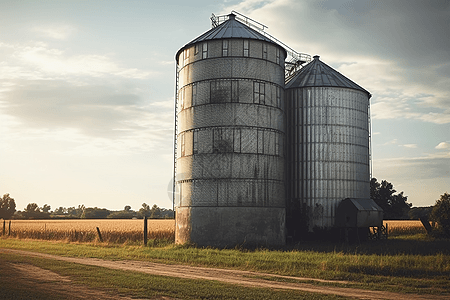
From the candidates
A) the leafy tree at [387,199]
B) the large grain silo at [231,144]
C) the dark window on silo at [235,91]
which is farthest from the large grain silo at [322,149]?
the leafy tree at [387,199]

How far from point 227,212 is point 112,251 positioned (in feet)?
26.3

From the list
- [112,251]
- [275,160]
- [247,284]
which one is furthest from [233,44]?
[247,284]

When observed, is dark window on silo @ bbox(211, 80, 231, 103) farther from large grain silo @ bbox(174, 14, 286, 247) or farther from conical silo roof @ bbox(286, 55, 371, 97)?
conical silo roof @ bbox(286, 55, 371, 97)

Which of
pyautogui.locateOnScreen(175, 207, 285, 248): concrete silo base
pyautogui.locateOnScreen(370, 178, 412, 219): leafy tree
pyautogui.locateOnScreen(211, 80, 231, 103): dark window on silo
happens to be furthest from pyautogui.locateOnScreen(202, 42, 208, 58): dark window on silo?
pyautogui.locateOnScreen(370, 178, 412, 219): leafy tree

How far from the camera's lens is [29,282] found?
615 inches

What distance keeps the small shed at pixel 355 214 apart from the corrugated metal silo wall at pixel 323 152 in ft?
1.92

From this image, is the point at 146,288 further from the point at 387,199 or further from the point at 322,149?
the point at 387,199

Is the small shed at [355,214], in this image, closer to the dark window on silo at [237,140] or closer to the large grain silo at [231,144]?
the large grain silo at [231,144]

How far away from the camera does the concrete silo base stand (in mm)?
28484

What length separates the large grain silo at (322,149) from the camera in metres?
35.0

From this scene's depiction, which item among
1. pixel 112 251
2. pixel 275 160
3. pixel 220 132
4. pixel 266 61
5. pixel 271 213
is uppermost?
pixel 266 61

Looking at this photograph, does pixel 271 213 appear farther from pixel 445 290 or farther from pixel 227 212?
pixel 445 290

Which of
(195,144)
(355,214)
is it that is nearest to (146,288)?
(195,144)

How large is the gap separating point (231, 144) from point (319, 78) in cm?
1269
